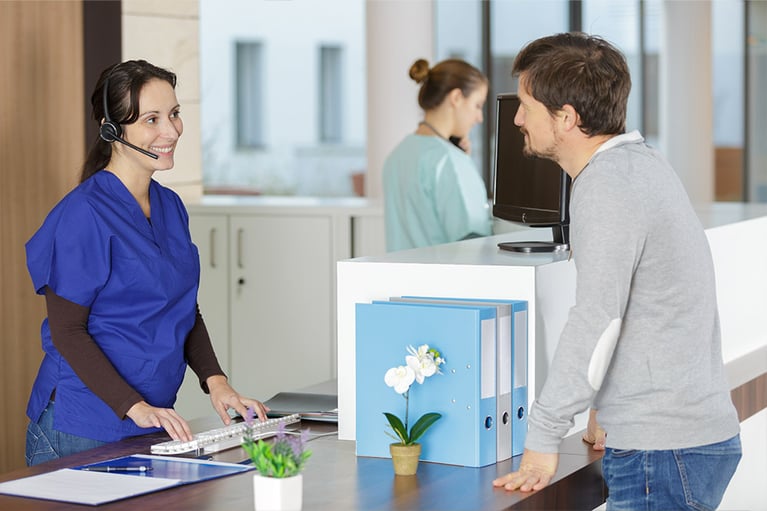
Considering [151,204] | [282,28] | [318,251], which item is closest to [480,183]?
[318,251]

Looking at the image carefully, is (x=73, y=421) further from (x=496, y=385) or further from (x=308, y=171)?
(x=308, y=171)

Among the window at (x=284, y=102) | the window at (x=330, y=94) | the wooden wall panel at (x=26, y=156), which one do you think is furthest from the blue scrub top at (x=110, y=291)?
the window at (x=330, y=94)

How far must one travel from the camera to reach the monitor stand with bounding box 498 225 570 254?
2.77 m

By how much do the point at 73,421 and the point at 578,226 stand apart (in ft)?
4.09

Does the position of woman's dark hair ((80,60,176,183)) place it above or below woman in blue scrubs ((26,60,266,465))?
above

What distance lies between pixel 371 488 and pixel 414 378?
24 centimetres

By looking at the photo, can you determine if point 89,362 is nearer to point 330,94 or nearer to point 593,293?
point 593,293

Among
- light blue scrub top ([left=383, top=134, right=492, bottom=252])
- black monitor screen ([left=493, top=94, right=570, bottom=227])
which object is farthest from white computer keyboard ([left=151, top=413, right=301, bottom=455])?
light blue scrub top ([left=383, top=134, right=492, bottom=252])

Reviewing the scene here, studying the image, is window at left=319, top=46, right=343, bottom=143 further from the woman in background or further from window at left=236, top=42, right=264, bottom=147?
the woman in background

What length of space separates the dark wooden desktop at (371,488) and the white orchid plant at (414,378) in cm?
8

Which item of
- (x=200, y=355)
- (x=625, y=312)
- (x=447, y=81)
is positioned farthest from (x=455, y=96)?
(x=625, y=312)

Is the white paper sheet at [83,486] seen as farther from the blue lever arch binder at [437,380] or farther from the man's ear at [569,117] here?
the man's ear at [569,117]

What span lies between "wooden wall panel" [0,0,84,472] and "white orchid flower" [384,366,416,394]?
71.7 inches

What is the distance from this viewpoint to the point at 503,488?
2162 mm
